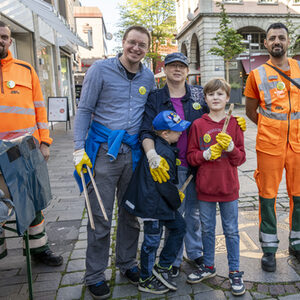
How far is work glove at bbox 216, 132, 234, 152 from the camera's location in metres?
2.37

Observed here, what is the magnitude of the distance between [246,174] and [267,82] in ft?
10.4

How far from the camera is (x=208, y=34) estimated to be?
23.4 metres

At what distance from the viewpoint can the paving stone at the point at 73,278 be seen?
2703mm

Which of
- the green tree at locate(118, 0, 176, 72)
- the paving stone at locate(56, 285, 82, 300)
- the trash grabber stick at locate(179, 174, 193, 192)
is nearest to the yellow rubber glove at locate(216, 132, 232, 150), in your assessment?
the trash grabber stick at locate(179, 174, 193, 192)

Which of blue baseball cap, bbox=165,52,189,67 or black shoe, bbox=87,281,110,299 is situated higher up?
blue baseball cap, bbox=165,52,189,67

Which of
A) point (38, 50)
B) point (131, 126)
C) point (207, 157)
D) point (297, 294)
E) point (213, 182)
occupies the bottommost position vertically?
point (297, 294)

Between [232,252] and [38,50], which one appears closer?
[232,252]

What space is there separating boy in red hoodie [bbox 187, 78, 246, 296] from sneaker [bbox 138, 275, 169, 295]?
0.81 feet

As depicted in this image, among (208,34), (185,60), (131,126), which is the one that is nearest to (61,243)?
(131,126)

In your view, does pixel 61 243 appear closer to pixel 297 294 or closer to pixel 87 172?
pixel 87 172

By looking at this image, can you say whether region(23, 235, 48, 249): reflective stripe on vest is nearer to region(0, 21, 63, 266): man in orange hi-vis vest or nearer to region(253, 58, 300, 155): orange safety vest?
region(0, 21, 63, 266): man in orange hi-vis vest

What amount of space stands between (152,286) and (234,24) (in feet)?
82.2

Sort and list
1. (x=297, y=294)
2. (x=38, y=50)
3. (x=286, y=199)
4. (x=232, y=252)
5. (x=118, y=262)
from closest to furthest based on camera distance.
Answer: (x=297, y=294) → (x=232, y=252) → (x=118, y=262) → (x=286, y=199) → (x=38, y=50)

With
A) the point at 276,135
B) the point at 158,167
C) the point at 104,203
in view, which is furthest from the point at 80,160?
the point at 276,135
